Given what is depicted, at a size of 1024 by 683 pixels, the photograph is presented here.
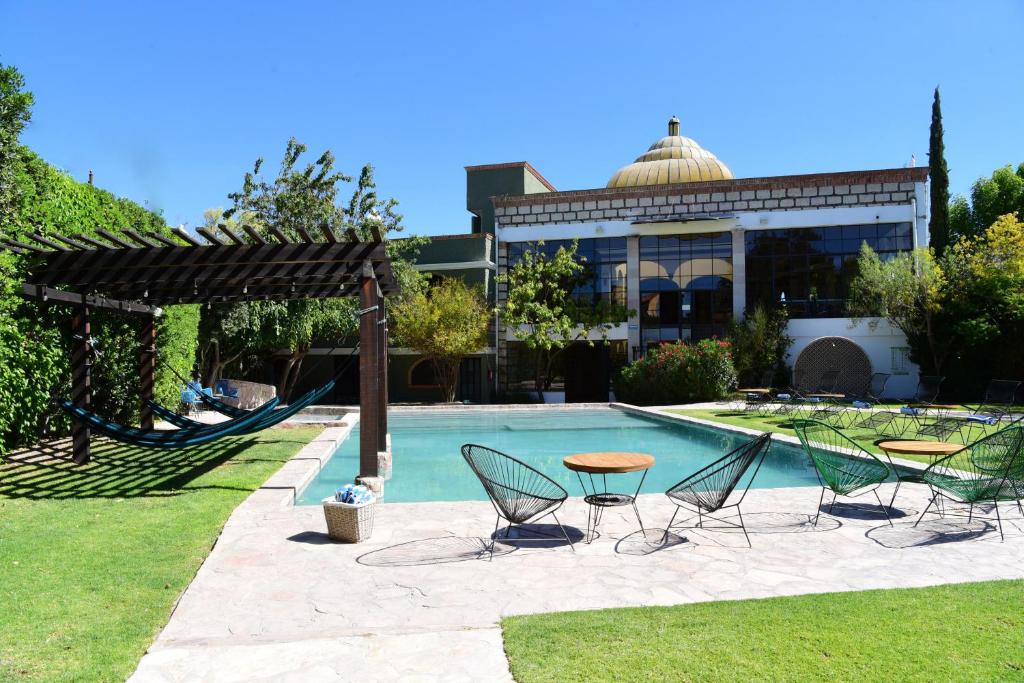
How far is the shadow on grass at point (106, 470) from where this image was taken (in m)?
7.12

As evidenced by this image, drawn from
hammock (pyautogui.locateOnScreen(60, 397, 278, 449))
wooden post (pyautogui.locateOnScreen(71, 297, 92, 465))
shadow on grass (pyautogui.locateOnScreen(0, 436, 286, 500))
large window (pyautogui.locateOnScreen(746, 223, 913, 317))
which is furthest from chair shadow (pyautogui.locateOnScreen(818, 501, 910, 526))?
large window (pyautogui.locateOnScreen(746, 223, 913, 317))

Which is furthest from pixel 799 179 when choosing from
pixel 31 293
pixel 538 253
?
pixel 31 293

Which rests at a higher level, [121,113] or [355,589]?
[121,113]

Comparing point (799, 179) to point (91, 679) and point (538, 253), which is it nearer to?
point (538, 253)

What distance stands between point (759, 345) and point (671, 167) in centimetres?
914

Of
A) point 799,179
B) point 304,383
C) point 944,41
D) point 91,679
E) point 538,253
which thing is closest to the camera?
point 91,679

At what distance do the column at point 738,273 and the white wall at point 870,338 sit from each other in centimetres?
172

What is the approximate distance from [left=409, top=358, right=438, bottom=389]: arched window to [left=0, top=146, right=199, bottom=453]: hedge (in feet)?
43.3

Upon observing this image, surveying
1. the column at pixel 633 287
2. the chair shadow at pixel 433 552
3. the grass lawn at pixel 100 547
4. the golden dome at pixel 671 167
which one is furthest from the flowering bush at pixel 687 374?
the chair shadow at pixel 433 552

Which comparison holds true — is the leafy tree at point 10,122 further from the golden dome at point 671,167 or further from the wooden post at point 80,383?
the golden dome at point 671,167

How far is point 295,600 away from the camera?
4.10 metres

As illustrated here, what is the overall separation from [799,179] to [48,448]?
2227cm

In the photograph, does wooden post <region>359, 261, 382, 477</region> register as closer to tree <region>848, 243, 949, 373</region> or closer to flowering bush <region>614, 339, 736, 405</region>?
flowering bush <region>614, 339, 736, 405</region>

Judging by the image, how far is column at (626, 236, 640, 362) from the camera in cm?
2417
